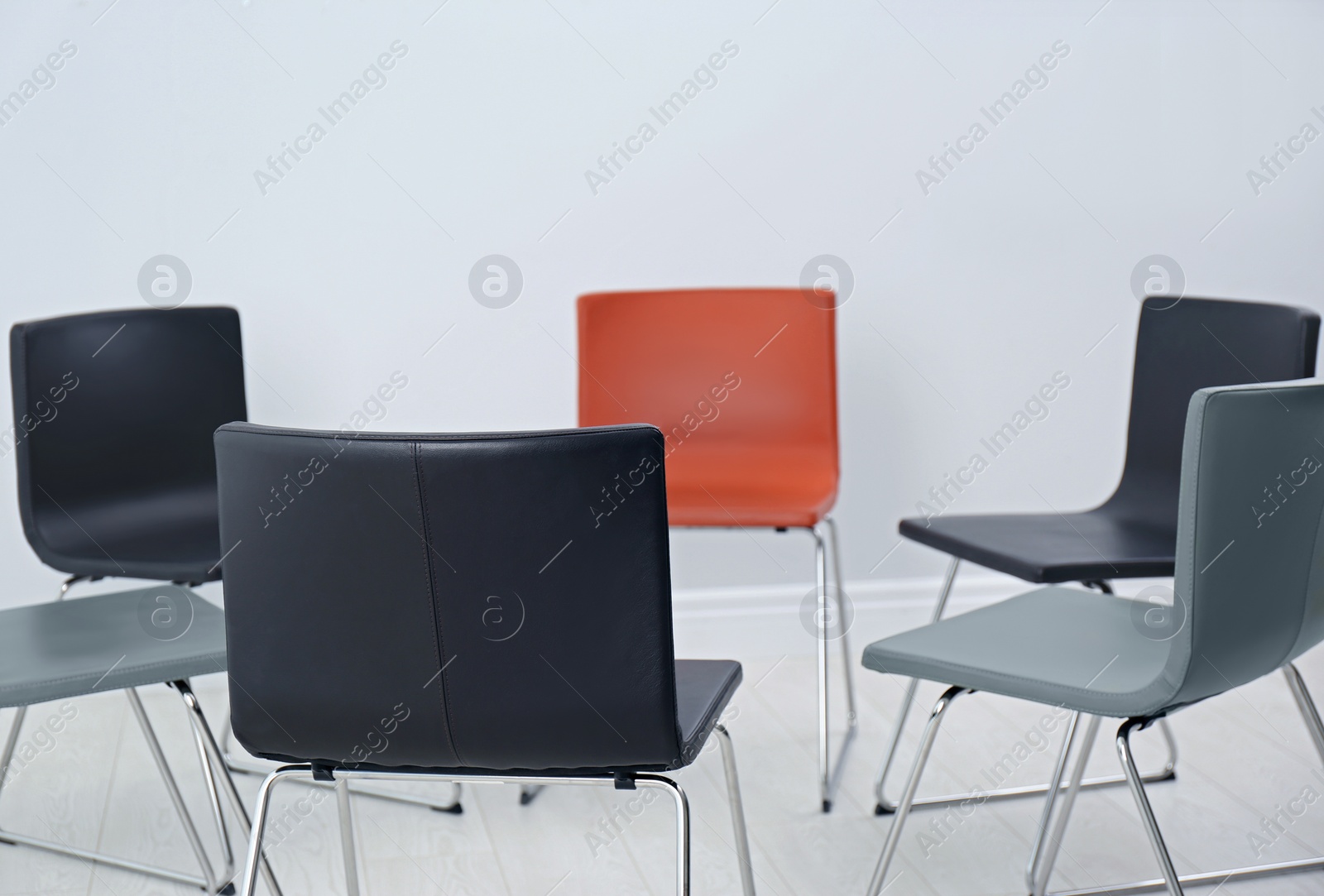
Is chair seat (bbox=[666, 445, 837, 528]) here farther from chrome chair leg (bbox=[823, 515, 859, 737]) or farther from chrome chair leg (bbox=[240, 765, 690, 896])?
chrome chair leg (bbox=[240, 765, 690, 896])

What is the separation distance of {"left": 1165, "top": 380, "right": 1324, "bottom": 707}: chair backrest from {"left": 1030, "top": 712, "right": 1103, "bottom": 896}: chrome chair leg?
30 centimetres

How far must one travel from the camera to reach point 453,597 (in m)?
1.15

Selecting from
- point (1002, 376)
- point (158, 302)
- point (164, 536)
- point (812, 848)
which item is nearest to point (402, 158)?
point (158, 302)

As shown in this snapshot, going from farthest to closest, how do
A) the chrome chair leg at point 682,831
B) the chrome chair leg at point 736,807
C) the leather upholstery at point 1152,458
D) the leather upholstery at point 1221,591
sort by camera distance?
1. the leather upholstery at point 1152,458
2. the chrome chair leg at point 736,807
3. the leather upholstery at point 1221,591
4. the chrome chair leg at point 682,831

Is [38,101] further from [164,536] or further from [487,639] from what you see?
[487,639]

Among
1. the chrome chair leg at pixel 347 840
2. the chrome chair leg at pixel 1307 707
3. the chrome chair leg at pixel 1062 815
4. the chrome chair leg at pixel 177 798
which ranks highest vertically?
the chrome chair leg at pixel 1307 707

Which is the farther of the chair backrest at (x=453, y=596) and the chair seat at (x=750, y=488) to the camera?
the chair seat at (x=750, y=488)

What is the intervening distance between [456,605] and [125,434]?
4.90ft

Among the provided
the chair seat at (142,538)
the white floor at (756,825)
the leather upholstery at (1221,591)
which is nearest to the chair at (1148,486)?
the white floor at (756,825)

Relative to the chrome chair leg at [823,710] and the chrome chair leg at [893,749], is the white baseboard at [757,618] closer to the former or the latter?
the chrome chair leg at [823,710]

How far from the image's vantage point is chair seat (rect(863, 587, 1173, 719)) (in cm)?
146

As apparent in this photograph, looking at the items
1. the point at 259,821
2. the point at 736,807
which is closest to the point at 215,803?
the point at 259,821

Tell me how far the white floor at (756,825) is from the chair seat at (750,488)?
0.51 metres

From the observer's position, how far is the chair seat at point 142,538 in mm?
2070
